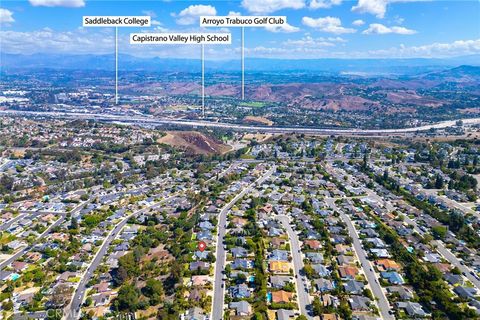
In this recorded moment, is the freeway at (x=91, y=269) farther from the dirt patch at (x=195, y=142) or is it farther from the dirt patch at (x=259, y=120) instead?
the dirt patch at (x=259, y=120)

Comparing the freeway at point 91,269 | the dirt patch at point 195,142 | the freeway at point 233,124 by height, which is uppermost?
the freeway at point 233,124

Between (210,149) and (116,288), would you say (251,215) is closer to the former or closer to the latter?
(116,288)

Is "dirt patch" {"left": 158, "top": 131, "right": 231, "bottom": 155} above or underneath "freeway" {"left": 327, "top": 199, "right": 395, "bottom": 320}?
above

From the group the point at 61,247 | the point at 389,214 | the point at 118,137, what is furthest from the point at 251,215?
the point at 118,137

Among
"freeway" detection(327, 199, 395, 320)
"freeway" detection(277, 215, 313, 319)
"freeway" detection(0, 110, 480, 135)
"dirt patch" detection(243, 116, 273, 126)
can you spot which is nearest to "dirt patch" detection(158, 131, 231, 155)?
"freeway" detection(0, 110, 480, 135)

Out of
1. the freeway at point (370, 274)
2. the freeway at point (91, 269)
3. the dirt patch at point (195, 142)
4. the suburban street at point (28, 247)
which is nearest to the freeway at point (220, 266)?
the freeway at point (91, 269)

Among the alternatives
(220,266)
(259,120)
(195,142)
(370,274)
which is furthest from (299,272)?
(259,120)

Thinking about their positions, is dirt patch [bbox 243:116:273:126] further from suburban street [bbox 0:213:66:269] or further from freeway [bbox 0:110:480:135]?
suburban street [bbox 0:213:66:269]
